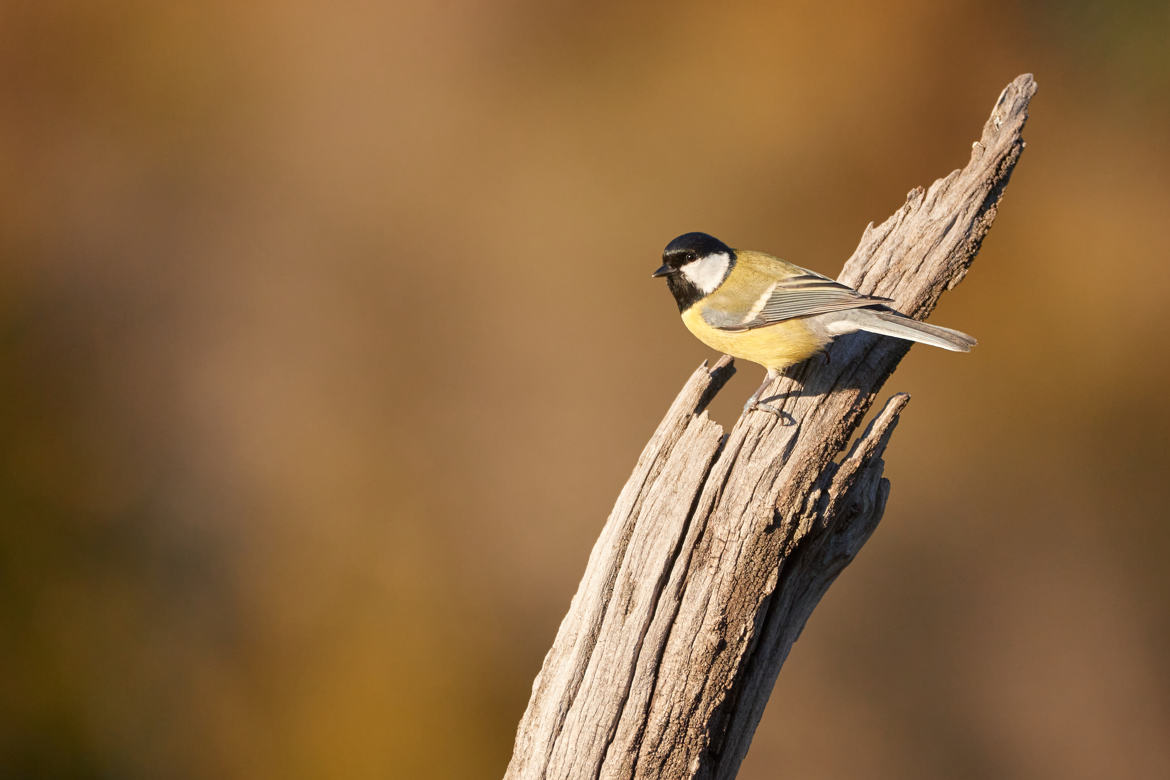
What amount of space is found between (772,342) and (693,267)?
1.56ft

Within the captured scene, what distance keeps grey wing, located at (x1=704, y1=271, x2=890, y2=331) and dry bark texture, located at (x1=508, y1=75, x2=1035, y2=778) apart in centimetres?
38

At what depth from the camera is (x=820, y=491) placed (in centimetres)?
241

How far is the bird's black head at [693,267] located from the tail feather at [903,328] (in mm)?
544

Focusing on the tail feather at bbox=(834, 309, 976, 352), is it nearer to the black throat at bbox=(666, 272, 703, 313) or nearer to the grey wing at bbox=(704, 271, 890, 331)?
the grey wing at bbox=(704, 271, 890, 331)

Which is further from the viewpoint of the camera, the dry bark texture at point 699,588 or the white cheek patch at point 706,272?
the white cheek patch at point 706,272

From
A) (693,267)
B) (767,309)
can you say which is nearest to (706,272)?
(693,267)

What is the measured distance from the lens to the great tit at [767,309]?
9.38 ft

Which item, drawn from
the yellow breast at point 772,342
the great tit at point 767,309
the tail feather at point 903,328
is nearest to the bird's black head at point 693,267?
→ the great tit at point 767,309

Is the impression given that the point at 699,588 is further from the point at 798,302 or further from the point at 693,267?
the point at 693,267

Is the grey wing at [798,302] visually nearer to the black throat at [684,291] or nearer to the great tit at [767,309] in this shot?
the great tit at [767,309]

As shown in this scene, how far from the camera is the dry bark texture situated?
2.40 metres

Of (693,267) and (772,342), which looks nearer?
(772,342)

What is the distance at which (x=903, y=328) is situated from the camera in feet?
9.26

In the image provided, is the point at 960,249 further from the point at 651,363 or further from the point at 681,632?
the point at 651,363
